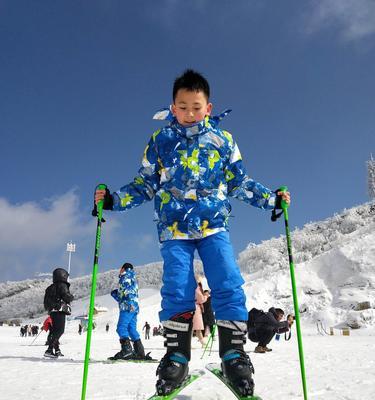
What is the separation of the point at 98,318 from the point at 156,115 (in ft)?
153

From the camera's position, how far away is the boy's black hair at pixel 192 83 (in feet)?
10.5

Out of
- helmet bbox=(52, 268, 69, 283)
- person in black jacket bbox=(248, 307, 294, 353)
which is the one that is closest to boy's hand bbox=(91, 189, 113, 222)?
helmet bbox=(52, 268, 69, 283)

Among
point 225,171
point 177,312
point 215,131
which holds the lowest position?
point 177,312

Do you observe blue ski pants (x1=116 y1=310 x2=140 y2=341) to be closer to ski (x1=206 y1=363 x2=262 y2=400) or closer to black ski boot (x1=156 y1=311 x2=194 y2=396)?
ski (x1=206 y1=363 x2=262 y2=400)

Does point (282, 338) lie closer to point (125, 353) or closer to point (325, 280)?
point (125, 353)

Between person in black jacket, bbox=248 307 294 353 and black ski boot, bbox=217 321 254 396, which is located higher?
person in black jacket, bbox=248 307 294 353

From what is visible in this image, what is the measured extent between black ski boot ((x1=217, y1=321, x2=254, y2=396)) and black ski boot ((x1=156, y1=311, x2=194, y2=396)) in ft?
0.85

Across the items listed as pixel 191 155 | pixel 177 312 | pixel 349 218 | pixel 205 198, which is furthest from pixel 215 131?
pixel 349 218

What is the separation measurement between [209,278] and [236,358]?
608mm

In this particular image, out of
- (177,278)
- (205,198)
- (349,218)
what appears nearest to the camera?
(177,278)

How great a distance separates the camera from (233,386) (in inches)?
104

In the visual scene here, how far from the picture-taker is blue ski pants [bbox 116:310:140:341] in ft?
24.3

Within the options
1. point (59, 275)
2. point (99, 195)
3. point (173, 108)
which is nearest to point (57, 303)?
point (59, 275)

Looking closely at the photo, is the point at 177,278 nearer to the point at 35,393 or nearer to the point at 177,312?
the point at 177,312
